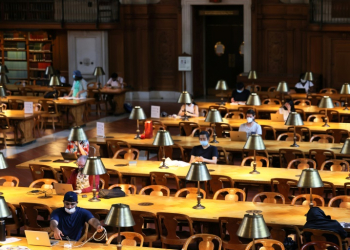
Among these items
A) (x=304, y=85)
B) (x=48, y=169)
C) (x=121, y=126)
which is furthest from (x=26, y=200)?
(x=304, y=85)

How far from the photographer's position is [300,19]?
82.8 ft

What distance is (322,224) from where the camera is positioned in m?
8.59

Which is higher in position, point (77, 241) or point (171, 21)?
point (171, 21)

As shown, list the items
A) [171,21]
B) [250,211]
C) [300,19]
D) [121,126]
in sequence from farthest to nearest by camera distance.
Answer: [171,21] < [300,19] < [121,126] < [250,211]

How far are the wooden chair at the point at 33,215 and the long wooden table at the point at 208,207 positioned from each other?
19 cm

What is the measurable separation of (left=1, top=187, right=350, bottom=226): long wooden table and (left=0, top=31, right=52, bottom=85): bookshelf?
57.3ft

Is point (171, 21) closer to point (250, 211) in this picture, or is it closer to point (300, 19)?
point (300, 19)

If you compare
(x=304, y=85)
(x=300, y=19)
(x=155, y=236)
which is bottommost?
(x=155, y=236)

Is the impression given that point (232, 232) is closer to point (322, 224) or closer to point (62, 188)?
point (322, 224)

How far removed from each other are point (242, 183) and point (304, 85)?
11.1m

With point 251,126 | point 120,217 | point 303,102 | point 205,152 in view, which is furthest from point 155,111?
point 120,217

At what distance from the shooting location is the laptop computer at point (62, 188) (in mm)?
10466

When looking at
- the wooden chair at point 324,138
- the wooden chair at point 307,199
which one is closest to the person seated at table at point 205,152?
the wooden chair at point 307,199

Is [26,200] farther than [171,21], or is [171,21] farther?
[171,21]
